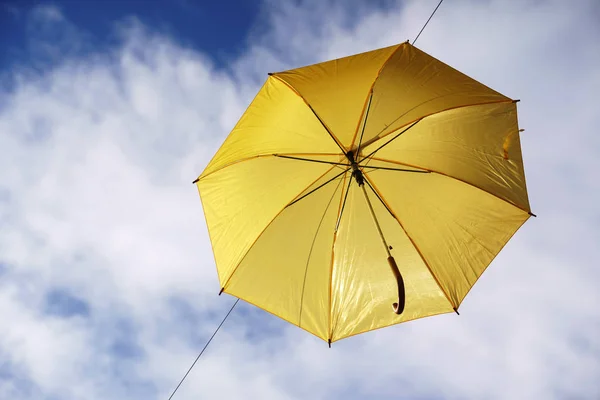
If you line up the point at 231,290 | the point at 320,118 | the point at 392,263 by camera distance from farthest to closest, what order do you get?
the point at 231,290
the point at 320,118
the point at 392,263

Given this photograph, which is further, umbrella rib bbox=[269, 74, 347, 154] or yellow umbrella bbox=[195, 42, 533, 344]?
yellow umbrella bbox=[195, 42, 533, 344]

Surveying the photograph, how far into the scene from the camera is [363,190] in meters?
4.44

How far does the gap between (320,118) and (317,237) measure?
1.39 metres

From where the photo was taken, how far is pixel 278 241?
455cm

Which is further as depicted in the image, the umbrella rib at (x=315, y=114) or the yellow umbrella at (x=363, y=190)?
the yellow umbrella at (x=363, y=190)

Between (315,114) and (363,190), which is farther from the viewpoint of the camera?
(363,190)

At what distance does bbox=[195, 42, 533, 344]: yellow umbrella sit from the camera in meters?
4.32

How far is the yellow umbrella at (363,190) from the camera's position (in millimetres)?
4320

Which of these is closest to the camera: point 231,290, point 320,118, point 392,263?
point 392,263

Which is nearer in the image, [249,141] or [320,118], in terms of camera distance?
[320,118]

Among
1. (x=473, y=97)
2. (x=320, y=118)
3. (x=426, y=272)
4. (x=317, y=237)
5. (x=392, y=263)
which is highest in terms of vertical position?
(x=473, y=97)

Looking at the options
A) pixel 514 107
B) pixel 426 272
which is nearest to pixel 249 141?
pixel 426 272

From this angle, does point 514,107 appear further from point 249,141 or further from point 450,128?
point 249,141

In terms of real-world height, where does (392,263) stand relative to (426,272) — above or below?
below
